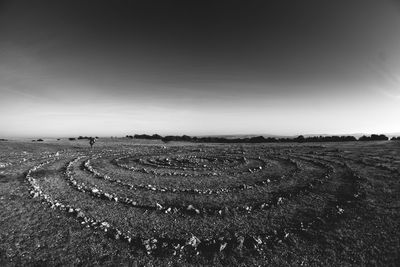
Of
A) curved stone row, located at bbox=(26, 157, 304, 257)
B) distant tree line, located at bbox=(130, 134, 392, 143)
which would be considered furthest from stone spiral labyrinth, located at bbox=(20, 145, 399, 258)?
distant tree line, located at bbox=(130, 134, 392, 143)

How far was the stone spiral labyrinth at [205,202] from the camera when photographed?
772 centimetres

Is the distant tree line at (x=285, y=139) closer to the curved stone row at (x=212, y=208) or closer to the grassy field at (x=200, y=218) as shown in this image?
the grassy field at (x=200, y=218)

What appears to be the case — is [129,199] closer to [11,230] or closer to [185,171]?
[11,230]

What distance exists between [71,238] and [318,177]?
43.1ft

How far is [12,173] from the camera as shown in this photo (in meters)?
16.2

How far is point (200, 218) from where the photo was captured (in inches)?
370

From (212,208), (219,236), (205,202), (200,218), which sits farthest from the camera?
(205,202)

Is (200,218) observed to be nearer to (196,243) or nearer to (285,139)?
(196,243)

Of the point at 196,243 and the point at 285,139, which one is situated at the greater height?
the point at 285,139

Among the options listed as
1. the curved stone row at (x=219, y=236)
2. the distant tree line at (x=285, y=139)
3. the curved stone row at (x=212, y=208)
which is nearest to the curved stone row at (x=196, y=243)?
the curved stone row at (x=219, y=236)

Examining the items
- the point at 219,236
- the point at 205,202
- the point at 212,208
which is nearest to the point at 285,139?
the point at 205,202

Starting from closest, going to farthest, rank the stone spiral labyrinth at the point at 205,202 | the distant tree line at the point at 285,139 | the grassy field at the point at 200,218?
the grassy field at the point at 200,218, the stone spiral labyrinth at the point at 205,202, the distant tree line at the point at 285,139

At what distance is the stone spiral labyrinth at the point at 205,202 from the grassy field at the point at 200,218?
1.4 inches

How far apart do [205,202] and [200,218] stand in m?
1.86
